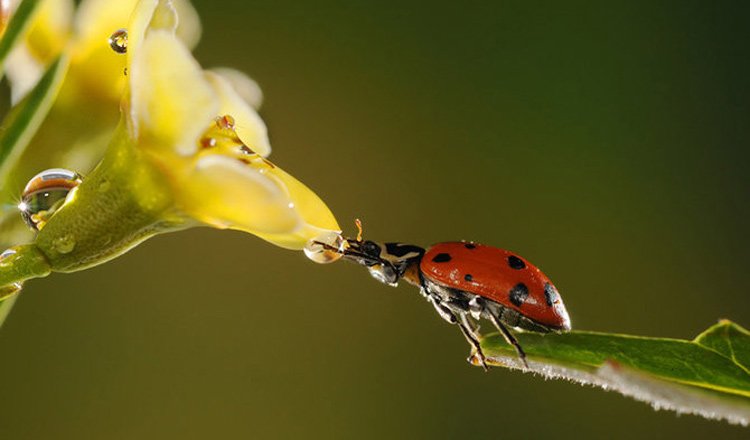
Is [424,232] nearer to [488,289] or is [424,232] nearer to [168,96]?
[488,289]

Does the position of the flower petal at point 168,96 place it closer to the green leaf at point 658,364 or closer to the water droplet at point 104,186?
the water droplet at point 104,186

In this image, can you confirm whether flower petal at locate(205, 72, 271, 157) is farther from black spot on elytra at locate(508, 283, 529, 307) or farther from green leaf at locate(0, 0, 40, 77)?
black spot on elytra at locate(508, 283, 529, 307)

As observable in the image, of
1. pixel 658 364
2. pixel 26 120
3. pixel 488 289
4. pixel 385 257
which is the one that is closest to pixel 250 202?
pixel 26 120

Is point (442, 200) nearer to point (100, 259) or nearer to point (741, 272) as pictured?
point (741, 272)

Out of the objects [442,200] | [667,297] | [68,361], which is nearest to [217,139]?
[68,361]

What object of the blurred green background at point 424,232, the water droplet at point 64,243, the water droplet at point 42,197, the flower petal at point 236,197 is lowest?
the blurred green background at point 424,232

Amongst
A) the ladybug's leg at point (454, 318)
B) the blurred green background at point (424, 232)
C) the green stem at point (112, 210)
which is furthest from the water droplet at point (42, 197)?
the blurred green background at point (424, 232)
